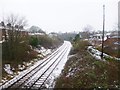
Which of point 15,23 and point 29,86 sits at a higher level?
point 15,23

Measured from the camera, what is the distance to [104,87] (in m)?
19.2

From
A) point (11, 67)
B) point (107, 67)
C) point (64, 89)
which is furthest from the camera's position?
point (11, 67)

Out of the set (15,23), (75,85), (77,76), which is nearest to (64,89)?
(75,85)

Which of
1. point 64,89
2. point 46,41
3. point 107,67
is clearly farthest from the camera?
point 46,41

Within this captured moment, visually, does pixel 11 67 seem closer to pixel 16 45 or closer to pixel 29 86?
pixel 16 45

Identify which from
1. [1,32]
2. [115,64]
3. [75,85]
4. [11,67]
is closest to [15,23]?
[1,32]

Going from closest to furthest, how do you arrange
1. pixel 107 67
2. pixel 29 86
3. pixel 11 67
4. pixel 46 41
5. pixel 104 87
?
pixel 104 87
pixel 29 86
pixel 107 67
pixel 11 67
pixel 46 41

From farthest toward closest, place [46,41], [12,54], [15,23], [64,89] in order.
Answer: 1. [46,41]
2. [15,23]
3. [12,54]
4. [64,89]

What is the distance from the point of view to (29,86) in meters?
22.4

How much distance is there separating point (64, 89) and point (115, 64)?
7.48 meters

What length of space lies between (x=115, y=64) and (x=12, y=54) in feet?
60.4

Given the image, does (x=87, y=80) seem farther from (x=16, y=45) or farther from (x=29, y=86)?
(x=16, y=45)

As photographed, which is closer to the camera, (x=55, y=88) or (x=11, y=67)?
(x=55, y=88)

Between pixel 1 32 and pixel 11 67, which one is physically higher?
pixel 1 32
